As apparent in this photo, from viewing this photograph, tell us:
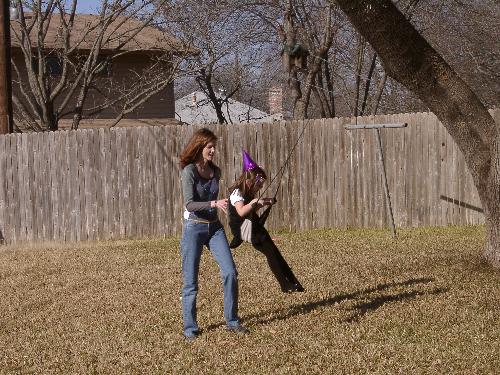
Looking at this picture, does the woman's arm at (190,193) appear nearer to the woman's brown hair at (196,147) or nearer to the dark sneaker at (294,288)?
the woman's brown hair at (196,147)

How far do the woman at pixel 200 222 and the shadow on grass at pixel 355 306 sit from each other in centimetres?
68

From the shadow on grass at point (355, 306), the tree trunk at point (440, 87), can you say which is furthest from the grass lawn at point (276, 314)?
the tree trunk at point (440, 87)

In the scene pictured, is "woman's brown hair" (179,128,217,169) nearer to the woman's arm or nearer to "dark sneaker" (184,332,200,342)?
the woman's arm

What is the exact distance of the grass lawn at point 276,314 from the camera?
6.83 m

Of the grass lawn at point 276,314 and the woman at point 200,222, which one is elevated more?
the woman at point 200,222

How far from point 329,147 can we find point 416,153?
1.53m

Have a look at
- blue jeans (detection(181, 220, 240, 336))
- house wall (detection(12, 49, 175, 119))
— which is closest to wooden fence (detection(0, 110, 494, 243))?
blue jeans (detection(181, 220, 240, 336))

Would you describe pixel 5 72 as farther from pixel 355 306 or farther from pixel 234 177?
pixel 355 306

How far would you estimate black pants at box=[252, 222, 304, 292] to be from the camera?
860cm

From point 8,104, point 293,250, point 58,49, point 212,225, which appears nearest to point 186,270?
point 212,225

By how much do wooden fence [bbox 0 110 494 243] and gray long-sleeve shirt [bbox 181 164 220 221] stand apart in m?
7.84

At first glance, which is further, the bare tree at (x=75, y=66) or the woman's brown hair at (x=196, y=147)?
the bare tree at (x=75, y=66)

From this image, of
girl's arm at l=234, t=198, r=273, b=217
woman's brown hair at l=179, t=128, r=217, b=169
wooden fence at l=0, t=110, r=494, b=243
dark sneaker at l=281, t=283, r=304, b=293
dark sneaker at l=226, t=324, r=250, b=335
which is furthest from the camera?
wooden fence at l=0, t=110, r=494, b=243

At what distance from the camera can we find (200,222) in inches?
294
